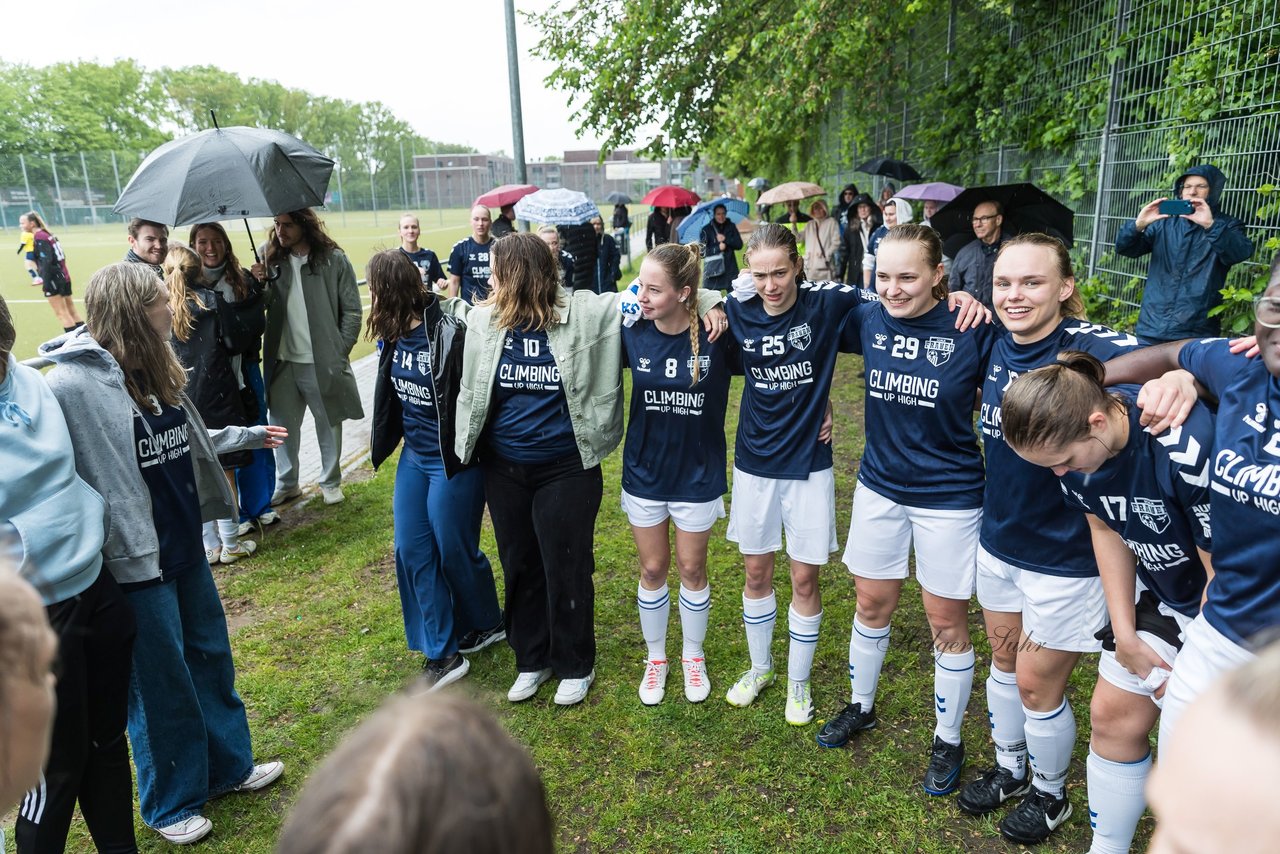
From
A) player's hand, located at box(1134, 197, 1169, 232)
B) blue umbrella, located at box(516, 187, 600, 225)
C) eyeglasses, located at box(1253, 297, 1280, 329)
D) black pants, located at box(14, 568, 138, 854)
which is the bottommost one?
black pants, located at box(14, 568, 138, 854)

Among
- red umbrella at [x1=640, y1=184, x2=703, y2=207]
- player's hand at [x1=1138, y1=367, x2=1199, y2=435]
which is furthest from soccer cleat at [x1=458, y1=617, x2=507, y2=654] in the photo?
red umbrella at [x1=640, y1=184, x2=703, y2=207]

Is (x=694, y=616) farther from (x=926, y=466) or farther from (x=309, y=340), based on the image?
(x=309, y=340)

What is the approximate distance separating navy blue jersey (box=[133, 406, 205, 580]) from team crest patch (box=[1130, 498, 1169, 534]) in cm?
305

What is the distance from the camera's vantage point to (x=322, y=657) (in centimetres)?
441

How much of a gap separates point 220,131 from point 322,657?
3.42 meters

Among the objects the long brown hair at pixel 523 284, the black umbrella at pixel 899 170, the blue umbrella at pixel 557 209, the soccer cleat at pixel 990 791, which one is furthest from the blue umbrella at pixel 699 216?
the soccer cleat at pixel 990 791

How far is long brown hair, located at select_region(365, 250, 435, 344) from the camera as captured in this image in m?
3.89

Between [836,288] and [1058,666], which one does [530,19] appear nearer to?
[836,288]

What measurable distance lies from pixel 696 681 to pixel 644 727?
348 mm

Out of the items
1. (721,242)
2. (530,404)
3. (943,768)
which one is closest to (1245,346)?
(943,768)

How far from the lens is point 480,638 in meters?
4.46

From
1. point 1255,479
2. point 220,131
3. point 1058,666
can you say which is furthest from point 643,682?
point 220,131

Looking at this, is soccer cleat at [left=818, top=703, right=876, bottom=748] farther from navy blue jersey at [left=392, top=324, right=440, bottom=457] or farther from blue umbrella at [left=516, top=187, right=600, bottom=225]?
blue umbrella at [left=516, top=187, right=600, bottom=225]

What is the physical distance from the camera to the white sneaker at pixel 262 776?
3.37m
